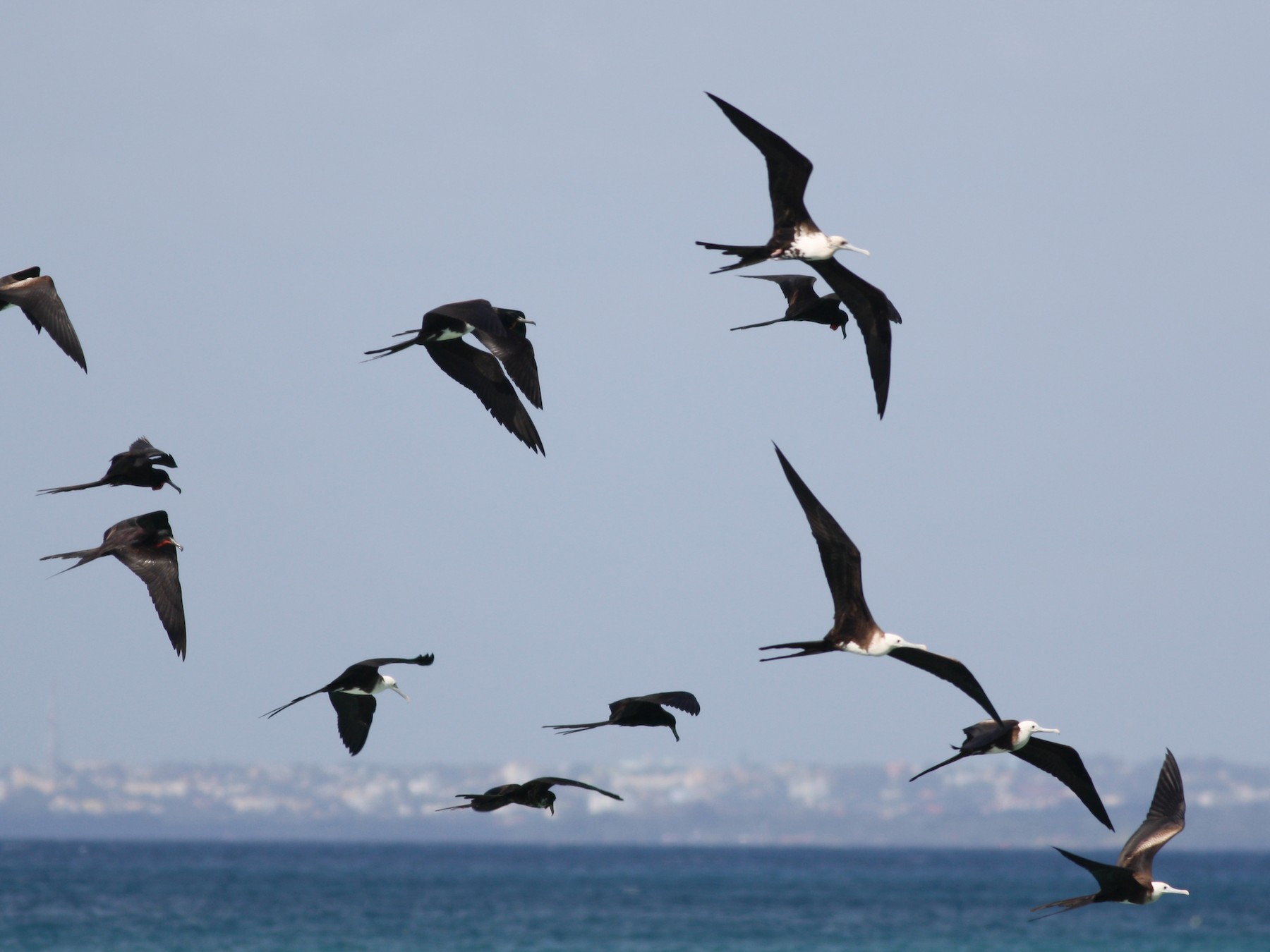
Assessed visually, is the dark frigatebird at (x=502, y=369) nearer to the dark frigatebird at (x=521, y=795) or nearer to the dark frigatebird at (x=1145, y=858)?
the dark frigatebird at (x=521, y=795)

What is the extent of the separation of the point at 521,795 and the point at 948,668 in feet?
11.8

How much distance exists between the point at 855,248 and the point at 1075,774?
515 cm

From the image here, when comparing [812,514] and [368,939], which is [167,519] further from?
[368,939]

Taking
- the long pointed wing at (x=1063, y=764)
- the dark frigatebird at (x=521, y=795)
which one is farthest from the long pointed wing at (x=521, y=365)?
the long pointed wing at (x=1063, y=764)

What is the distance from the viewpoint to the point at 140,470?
1481cm

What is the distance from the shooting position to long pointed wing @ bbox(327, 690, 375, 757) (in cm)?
1540

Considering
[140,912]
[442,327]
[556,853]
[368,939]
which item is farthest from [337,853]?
[442,327]

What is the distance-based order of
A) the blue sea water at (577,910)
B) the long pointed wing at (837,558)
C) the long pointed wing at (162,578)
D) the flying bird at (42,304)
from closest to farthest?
the long pointed wing at (837,558), the long pointed wing at (162,578), the flying bird at (42,304), the blue sea water at (577,910)

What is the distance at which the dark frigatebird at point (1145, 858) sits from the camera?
507 inches

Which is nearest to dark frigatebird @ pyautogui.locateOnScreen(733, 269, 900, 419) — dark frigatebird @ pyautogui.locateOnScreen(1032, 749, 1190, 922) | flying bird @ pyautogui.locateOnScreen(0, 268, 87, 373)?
dark frigatebird @ pyautogui.locateOnScreen(1032, 749, 1190, 922)

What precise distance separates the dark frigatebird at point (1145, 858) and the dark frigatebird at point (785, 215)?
5458mm

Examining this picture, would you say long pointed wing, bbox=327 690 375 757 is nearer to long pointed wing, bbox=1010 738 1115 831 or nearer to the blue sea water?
long pointed wing, bbox=1010 738 1115 831

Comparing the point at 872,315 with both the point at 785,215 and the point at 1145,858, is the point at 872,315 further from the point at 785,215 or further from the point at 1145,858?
the point at 1145,858

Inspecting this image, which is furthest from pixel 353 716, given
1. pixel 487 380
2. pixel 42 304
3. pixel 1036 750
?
pixel 1036 750
